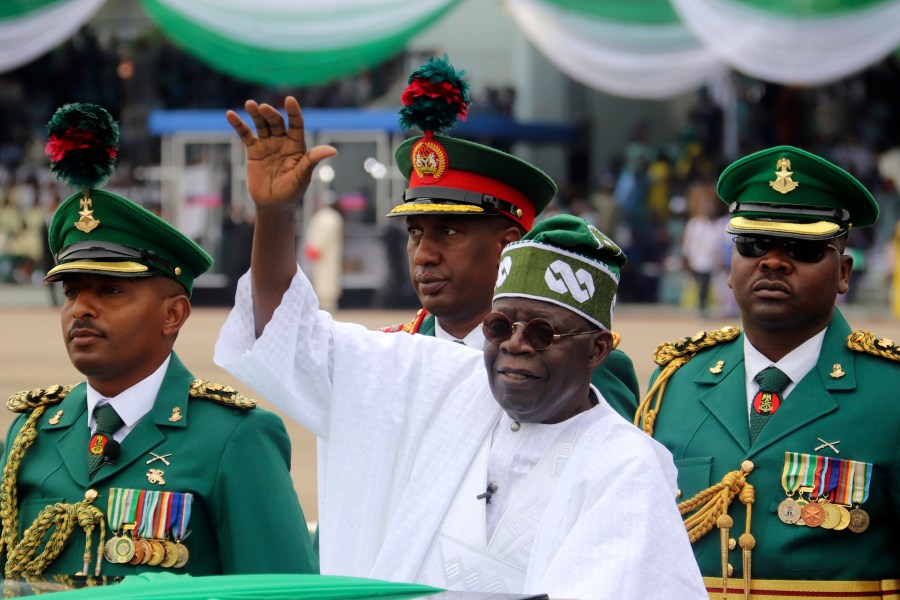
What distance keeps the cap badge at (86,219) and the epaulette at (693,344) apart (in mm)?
1686

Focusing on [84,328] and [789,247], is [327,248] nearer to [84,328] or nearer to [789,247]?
[789,247]

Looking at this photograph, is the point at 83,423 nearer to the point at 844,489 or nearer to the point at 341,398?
the point at 341,398

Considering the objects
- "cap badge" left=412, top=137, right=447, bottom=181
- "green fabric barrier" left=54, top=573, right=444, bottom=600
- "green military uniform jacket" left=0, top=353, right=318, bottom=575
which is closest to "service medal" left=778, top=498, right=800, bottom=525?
"green military uniform jacket" left=0, top=353, right=318, bottom=575

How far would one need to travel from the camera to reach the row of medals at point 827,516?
3.98 metres

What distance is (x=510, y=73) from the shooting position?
83.4 ft

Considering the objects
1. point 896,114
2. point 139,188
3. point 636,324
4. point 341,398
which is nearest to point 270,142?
point 341,398

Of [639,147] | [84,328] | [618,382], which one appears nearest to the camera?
[84,328]

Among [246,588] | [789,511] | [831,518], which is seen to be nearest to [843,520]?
[831,518]

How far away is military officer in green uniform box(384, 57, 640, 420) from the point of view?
14.6ft

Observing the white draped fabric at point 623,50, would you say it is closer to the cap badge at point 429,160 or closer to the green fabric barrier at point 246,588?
the cap badge at point 429,160

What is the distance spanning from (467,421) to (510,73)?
22.4m

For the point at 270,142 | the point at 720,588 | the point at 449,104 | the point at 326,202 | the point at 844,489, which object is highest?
the point at 326,202

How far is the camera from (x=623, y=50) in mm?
16312

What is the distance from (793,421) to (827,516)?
0.96 ft
